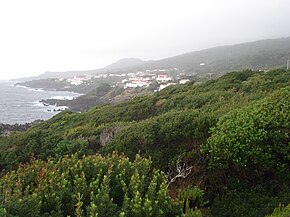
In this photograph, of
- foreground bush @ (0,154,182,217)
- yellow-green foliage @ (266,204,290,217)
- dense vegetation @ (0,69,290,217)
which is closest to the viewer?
foreground bush @ (0,154,182,217)

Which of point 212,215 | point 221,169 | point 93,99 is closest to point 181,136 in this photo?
point 221,169

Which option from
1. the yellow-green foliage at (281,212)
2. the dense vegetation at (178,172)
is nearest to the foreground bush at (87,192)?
the dense vegetation at (178,172)

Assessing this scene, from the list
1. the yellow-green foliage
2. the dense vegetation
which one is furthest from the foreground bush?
the yellow-green foliage

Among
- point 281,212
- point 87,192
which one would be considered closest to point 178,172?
point 281,212

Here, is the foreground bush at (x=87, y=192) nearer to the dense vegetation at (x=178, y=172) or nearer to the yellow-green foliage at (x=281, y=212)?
the dense vegetation at (x=178, y=172)

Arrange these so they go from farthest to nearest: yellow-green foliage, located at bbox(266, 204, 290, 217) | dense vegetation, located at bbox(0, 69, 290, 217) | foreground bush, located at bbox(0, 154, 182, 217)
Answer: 1. yellow-green foliage, located at bbox(266, 204, 290, 217)
2. dense vegetation, located at bbox(0, 69, 290, 217)
3. foreground bush, located at bbox(0, 154, 182, 217)

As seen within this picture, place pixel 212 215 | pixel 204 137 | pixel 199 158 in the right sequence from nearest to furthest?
pixel 212 215, pixel 199 158, pixel 204 137

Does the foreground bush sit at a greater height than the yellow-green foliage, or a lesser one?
greater

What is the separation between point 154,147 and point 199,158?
57.1 inches

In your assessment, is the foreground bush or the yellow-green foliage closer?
the foreground bush

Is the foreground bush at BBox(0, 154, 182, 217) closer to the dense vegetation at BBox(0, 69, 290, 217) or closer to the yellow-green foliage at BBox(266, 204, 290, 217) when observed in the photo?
the dense vegetation at BBox(0, 69, 290, 217)

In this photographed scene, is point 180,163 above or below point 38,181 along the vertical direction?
below

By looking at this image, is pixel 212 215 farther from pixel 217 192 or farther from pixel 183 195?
pixel 217 192

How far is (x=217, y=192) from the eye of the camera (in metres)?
6.34
